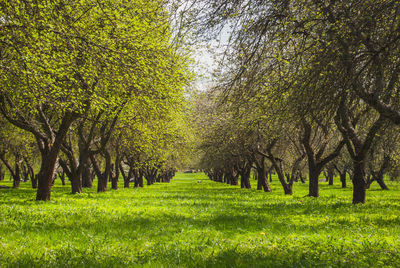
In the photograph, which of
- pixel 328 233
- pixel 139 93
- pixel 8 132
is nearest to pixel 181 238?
pixel 328 233

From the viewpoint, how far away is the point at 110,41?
10789 mm

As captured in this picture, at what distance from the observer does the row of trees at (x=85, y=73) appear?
27.1 ft

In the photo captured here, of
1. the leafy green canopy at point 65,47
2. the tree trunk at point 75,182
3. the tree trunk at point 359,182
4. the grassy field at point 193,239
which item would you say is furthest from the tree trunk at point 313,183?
the tree trunk at point 75,182

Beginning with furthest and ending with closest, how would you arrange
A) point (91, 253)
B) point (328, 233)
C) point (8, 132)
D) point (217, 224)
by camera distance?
point (8, 132) → point (217, 224) → point (328, 233) → point (91, 253)

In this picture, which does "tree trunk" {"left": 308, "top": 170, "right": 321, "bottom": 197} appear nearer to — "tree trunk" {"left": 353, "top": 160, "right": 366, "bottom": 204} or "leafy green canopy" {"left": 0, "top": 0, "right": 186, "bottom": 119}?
"tree trunk" {"left": 353, "top": 160, "right": 366, "bottom": 204}

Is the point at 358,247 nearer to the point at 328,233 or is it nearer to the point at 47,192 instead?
the point at 328,233

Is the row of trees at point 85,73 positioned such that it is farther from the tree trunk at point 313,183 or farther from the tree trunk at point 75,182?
the tree trunk at point 313,183

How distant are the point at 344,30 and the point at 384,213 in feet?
34.8

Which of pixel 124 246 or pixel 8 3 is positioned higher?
pixel 8 3

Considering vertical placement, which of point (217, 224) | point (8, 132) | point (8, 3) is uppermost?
point (8, 3)

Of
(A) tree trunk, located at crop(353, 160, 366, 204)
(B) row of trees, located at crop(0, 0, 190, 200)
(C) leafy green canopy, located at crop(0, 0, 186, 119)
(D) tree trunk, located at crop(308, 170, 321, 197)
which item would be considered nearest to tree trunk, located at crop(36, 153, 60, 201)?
(B) row of trees, located at crop(0, 0, 190, 200)

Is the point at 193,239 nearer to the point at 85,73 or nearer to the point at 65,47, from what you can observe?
the point at 85,73

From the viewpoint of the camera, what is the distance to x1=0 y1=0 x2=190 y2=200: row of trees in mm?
8258

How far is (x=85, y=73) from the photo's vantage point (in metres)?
10.3
